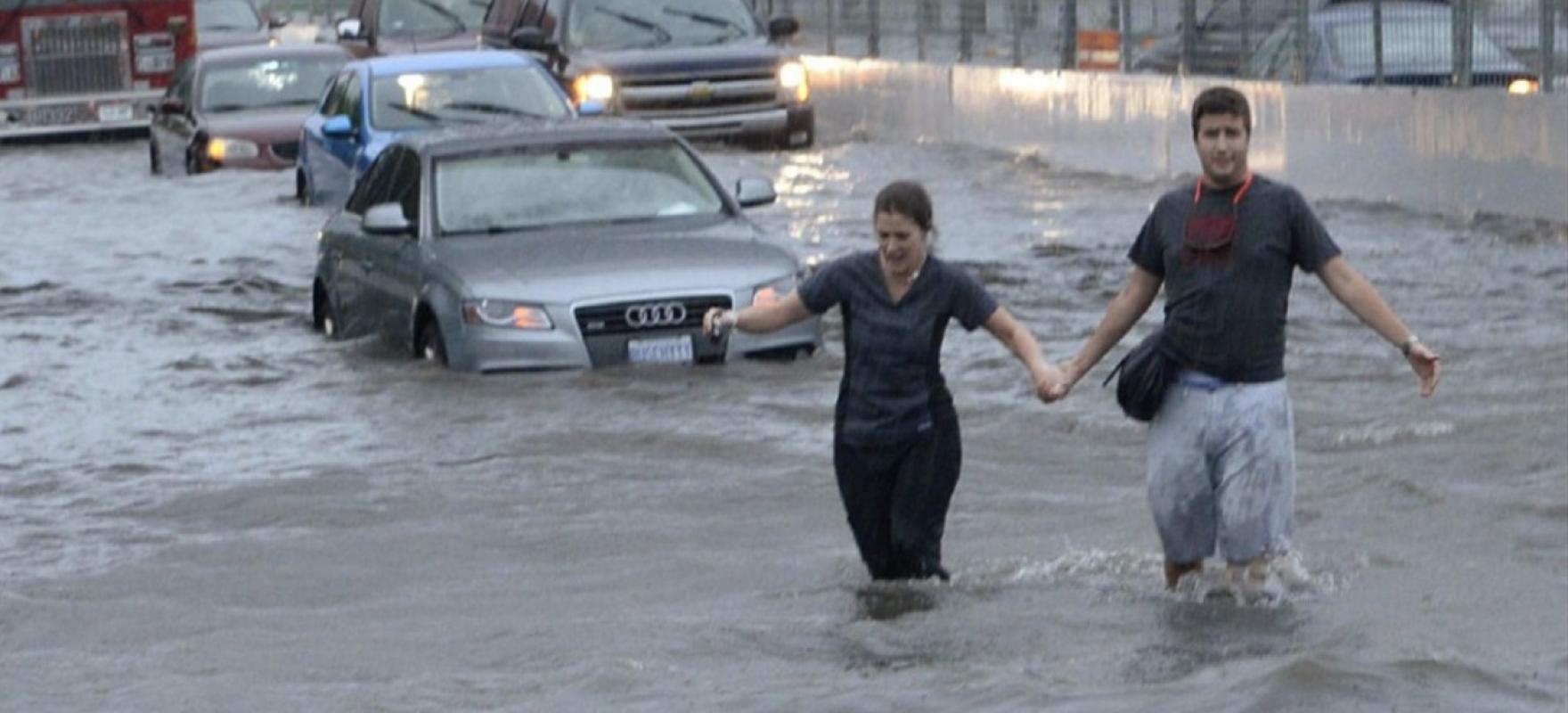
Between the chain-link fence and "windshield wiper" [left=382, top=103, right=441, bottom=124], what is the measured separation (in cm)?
673

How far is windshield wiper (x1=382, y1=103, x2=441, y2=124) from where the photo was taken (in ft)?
70.9

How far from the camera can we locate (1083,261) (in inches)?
808

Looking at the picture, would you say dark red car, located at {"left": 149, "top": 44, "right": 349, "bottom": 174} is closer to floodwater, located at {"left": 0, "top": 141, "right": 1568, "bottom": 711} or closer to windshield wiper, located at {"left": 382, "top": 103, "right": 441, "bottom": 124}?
windshield wiper, located at {"left": 382, "top": 103, "right": 441, "bottom": 124}

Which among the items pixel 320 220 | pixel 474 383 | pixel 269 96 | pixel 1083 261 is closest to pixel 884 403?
pixel 474 383

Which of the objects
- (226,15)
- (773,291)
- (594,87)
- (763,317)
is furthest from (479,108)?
(226,15)

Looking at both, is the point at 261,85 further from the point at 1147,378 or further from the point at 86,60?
the point at 1147,378

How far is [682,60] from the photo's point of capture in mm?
29938

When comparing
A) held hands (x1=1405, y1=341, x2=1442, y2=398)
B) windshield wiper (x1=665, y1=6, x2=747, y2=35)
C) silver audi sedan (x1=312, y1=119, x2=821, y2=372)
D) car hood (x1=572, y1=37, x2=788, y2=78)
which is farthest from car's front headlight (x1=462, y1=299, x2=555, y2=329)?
windshield wiper (x1=665, y1=6, x2=747, y2=35)

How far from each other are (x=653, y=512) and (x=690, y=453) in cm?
125

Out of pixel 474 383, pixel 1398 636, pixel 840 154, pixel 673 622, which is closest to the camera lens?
pixel 1398 636

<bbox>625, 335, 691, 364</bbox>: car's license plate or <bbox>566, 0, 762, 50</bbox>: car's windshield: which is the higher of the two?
<bbox>566, 0, 762, 50</bbox>: car's windshield

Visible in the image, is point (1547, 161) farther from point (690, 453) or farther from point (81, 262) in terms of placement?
point (81, 262)

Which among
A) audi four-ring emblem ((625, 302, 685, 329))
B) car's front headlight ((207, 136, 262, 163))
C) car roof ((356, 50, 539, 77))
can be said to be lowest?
audi four-ring emblem ((625, 302, 685, 329))

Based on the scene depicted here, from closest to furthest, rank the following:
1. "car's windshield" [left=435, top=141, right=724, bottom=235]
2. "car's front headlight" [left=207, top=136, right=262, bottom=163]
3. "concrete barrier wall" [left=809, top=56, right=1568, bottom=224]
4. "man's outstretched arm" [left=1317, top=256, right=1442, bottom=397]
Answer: "man's outstretched arm" [left=1317, top=256, right=1442, bottom=397]
"car's windshield" [left=435, top=141, right=724, bottom=235]
"concrete barrier wall" [left=809, top=56, right=1568, bottom=224]
"car's front headlight" [left=207, top=136, right=262, bottom=163]
